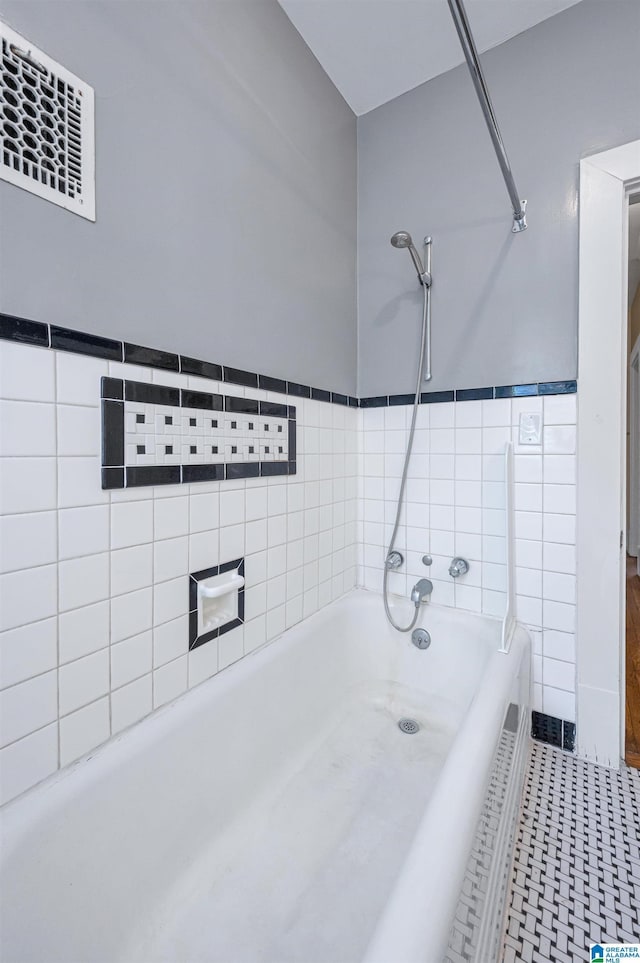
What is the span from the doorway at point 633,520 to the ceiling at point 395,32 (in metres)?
0.81

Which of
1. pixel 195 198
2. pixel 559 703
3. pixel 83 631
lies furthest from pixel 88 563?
pixel 559 703

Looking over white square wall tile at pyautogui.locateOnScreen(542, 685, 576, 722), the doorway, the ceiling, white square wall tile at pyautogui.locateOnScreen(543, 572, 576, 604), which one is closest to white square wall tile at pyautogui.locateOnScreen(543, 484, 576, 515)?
white square wall tile at pyautogui.locateOnScreen(543, 572, 576, 604)

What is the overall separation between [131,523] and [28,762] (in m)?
0.48

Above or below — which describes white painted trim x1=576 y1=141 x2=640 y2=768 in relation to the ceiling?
below

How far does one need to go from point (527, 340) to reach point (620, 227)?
42cm

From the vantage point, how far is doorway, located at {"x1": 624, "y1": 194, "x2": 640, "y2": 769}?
1.50m

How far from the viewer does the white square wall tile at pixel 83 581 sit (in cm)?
79

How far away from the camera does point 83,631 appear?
0.83 m

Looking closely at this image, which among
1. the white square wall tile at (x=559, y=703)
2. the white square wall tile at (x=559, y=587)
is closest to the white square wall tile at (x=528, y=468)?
the white square wall tile at (x=559, y=587)

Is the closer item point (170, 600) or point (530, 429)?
point (170, 600)

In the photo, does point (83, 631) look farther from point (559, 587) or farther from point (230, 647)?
point (559, 587)

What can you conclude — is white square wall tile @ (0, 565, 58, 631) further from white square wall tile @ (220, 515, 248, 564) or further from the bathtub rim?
white square wall tile @ (220, 515, 248, 564)

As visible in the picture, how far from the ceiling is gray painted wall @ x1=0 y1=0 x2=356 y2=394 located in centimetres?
7

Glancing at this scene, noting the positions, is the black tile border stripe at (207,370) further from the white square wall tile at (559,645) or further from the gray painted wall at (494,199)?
the white square wall tile at (559,645)
